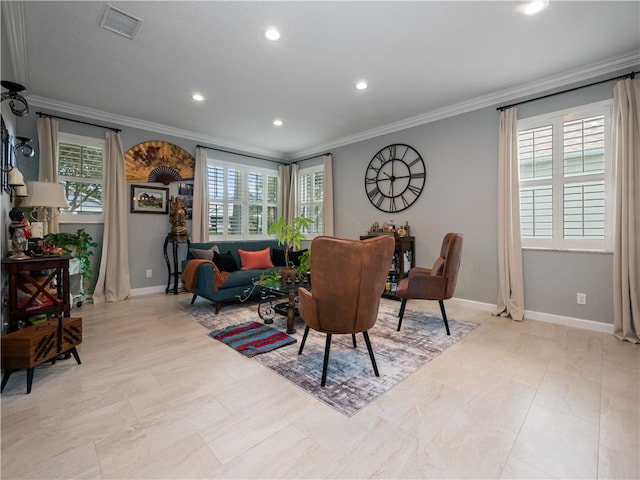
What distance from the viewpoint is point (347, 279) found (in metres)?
1.96

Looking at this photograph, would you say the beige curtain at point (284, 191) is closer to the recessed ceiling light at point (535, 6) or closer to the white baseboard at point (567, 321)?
the white baseboard at point (567, 321)

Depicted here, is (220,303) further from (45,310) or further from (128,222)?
(128,222)

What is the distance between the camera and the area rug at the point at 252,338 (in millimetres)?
2568

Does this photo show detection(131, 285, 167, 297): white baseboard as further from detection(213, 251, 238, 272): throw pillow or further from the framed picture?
detection(213, 251, 238, 272): throw pillow

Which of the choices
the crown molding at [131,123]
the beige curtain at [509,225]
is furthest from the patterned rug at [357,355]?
the crown molding at [131,123]

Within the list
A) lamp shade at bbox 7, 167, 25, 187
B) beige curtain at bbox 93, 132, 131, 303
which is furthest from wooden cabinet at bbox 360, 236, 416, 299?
lamp shade at bbox 7, 167, 25, 187

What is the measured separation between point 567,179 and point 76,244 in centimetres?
578

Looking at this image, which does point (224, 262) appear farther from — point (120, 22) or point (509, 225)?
point (509, 225)

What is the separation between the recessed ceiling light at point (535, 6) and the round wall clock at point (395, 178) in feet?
7.37

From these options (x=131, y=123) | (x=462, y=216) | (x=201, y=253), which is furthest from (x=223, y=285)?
(x=462, y=216)

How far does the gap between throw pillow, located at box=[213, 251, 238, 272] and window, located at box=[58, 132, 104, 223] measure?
1.83 meters

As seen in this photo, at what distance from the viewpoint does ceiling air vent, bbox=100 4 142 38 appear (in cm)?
227

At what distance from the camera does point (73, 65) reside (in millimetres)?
2984

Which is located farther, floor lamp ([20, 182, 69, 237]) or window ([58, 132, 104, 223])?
window ([58, 132, 104, 223])
